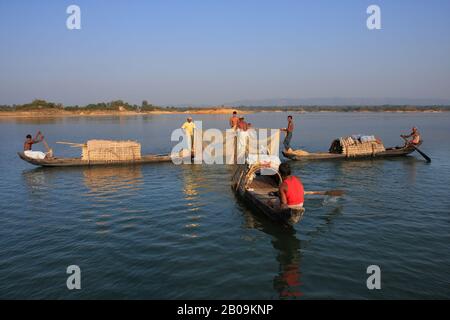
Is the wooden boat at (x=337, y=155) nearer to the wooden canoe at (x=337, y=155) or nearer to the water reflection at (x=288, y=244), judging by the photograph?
the wooden canoe at (x=337, y=155)

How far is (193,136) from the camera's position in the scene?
71.7ft

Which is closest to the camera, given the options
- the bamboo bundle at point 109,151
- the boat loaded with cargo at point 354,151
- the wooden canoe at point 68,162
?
the wooden canoe at point 68,162

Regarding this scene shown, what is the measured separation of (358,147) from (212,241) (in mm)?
16014

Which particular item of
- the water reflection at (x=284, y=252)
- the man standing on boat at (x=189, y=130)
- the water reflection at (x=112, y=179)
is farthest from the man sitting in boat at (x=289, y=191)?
the man standing on boat at (x=189, y=130)

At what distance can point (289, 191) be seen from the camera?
9227 millimetres

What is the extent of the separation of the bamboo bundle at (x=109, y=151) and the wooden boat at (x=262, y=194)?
8.33m

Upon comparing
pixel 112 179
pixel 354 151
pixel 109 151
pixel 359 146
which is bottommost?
pixel 112 179

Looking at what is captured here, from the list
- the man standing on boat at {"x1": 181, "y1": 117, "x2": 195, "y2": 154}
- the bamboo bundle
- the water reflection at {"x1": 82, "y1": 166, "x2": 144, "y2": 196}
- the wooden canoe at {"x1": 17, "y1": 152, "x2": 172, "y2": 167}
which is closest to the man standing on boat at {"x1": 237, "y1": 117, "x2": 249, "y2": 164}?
the man standing on boat at {"x1": 181, "y1": 117, "x2": 195, "y2": 154}

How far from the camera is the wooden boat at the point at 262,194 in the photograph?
31.1ft

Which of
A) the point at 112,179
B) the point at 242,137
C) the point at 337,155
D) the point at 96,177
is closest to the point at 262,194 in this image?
the point at 242,137

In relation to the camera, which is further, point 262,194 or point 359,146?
point 359,146

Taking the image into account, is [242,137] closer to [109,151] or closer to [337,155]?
[337,155]

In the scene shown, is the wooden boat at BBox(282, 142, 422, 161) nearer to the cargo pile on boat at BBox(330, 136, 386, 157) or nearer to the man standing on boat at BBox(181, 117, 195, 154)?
the cargo pile on boat at BBox(330, 136, 386, 157)
